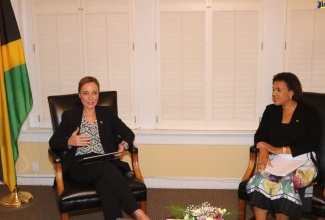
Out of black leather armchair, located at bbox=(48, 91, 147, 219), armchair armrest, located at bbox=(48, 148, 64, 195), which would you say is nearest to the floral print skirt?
black leather armchair, located at bbox=(48, 91, 147, 219)

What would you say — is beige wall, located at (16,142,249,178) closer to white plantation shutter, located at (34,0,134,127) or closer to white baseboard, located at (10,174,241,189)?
white baseboard, located at (10,174,241,189)

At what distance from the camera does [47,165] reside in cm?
400

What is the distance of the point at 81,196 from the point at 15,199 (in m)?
1.17

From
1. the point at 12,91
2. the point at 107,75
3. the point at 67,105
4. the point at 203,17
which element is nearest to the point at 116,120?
the point at 67,105

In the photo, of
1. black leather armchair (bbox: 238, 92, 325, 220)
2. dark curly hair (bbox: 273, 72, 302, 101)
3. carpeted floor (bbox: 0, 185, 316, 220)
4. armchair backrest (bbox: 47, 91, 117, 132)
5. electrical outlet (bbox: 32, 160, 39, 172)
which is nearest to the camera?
black leather armchair (bbox: 238, 92, 325, 220)

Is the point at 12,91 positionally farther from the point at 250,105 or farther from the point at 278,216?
the point at 278,216

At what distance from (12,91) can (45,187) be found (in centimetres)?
107

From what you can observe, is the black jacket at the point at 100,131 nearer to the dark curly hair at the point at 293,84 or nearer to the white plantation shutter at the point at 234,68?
the white plantation shutter at the point at 234,68

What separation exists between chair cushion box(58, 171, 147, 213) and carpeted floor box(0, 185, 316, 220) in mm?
576

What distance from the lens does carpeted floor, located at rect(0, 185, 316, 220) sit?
3.37m

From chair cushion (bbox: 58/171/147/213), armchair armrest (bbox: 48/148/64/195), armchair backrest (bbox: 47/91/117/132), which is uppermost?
armchair backrest (bbox: 47/91/117/132)

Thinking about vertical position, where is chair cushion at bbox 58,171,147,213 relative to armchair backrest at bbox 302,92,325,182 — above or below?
below

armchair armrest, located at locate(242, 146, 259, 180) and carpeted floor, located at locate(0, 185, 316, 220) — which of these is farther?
carpeted floor, located at locate(0, 185, 316, 220)

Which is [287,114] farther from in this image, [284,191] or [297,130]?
[284,191]
